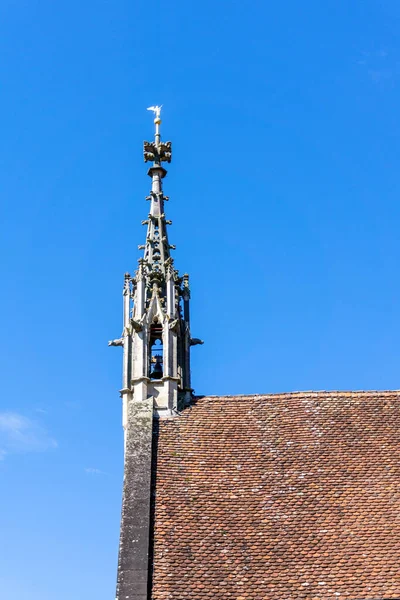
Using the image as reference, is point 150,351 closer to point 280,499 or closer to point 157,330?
point 157,330

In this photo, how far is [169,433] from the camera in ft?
71.6

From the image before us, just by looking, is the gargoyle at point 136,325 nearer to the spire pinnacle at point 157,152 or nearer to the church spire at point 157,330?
the church spire at point 157,330

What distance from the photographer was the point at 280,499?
19.5 metres

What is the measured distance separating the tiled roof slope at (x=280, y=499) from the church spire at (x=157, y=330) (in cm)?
95

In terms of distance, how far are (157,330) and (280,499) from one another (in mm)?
7061

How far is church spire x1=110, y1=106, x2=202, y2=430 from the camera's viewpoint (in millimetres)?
23422

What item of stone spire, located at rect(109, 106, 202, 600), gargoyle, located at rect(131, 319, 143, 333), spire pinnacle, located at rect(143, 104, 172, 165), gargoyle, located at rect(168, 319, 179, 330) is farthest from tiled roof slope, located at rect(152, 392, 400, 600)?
spire pinnacle, located at rect(143, 104, 172, 165)

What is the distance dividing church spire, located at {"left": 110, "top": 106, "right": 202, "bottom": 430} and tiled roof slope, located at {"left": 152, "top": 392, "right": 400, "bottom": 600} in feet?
3.13

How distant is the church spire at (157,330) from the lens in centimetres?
2342

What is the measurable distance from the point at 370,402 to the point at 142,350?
6.06m

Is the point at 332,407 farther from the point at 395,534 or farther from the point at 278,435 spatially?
the point at 395,534

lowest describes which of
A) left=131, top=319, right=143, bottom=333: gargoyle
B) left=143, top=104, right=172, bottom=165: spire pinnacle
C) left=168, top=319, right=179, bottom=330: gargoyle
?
left=131, top=319, right=143, bottom=333: gargoyle

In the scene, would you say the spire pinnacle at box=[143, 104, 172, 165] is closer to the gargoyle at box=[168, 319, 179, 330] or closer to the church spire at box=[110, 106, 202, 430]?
the church spire at box=[110, 106, 202, 430]

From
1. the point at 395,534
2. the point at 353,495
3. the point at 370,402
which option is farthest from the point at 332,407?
the point at 395,534
